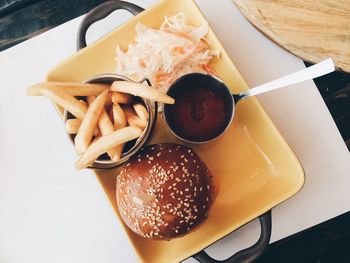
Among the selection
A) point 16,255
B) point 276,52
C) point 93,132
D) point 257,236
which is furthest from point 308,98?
point 16,255

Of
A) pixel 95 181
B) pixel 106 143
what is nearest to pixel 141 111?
pixel 106 143

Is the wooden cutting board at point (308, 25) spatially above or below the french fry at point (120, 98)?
below

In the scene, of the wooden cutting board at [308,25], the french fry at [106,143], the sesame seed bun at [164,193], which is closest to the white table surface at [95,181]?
the wooden cutting board at [308,25]

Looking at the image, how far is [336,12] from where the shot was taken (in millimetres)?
1256

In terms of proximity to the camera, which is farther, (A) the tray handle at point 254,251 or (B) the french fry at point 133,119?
(A) the tray handle at point 254,251

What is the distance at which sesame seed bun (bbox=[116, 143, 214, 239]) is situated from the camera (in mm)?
1098

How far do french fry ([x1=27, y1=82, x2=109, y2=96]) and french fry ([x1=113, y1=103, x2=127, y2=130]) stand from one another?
0.07m

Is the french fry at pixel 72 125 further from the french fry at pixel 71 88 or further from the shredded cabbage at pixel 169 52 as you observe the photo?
the shredded cabbage at pixel 169 52

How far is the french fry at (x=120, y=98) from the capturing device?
42.5 inches

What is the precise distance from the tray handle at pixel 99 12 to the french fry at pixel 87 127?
33 centimetres

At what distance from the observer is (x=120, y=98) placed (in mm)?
1086

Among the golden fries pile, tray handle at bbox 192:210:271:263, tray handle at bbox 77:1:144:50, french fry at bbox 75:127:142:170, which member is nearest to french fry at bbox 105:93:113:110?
the golden fries pile

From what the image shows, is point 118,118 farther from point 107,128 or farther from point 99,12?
point 99,12

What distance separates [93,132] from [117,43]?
1.15 ft
